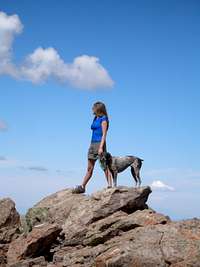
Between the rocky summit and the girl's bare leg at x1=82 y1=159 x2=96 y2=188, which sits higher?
the girl's bare leg at x1=82 y1=159 x2=96 y2=188

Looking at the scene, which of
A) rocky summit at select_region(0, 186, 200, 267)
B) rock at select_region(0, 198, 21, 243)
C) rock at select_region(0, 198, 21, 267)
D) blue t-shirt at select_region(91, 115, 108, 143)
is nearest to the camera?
rocky summit at select_region(0, 186, 200, 267)

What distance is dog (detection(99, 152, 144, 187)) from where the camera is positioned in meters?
23.5

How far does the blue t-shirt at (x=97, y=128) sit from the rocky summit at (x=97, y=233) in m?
2.54

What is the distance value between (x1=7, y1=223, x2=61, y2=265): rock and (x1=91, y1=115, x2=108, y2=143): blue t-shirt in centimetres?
472

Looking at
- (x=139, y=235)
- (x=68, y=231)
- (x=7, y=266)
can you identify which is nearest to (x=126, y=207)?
(x=68, y=231)

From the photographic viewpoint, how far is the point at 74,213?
22.2m

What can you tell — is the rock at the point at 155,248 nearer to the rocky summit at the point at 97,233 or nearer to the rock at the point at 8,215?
the rocky summit at the point at 97,233

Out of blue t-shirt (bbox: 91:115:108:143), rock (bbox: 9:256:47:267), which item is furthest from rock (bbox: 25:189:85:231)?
rock (bbox: 9:256:47:267)

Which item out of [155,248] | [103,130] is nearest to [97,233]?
[155,248]

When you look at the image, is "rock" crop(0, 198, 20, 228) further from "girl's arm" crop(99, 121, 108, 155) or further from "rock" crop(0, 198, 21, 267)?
"girl's arm" crop(99, 121, 108, 155)

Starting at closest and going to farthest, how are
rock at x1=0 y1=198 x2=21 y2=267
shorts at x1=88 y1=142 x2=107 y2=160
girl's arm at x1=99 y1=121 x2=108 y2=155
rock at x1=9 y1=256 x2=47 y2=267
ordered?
rock at x1=9 y1=256 x2=47 y2=267 → rock at x1=0 y1=198 x2=21 y2=267 → girl's arm at x1=99 y1=121 x2=108 y2=155 → shorts at x1=88 y1=142 x2=107 y2=160

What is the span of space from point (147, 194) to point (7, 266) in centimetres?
684

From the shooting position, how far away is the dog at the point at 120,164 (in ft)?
77.0

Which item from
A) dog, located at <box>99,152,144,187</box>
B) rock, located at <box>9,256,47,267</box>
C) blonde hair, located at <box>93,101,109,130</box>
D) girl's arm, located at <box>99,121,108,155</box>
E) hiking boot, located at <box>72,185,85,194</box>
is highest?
blonde hair, located at <box>93,101,109,130</box>
